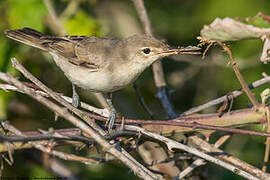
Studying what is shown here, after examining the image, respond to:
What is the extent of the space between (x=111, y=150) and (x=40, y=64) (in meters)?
2.69

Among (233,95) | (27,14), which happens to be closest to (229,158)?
(233,95)

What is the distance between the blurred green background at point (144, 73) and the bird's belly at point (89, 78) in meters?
0.49

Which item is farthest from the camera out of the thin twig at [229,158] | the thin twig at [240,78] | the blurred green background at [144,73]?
the blurred green background at [144,73]

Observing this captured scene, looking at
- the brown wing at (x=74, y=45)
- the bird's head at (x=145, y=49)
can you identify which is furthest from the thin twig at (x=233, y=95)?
the brown wing at (x=74, y=45)

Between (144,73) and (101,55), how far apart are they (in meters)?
1.22

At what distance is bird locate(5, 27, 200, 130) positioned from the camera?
332 centimetres

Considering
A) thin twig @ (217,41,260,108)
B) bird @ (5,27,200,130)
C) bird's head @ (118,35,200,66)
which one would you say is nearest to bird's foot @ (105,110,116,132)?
bird @ (5,27,200,130)

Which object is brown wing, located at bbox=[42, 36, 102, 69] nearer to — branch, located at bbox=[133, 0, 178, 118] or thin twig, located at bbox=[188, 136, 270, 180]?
branch, located at bbox=[133, 0, 178, 118]

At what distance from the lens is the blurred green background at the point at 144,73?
3766mm

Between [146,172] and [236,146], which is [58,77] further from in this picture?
[146,172]

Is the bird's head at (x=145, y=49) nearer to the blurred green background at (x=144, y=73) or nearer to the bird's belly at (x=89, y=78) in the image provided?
the bird's belly at (x=89, y=78)

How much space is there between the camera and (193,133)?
9.49ft

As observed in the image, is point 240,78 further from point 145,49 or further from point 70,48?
point 70,48

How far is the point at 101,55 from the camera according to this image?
364 centimetres
